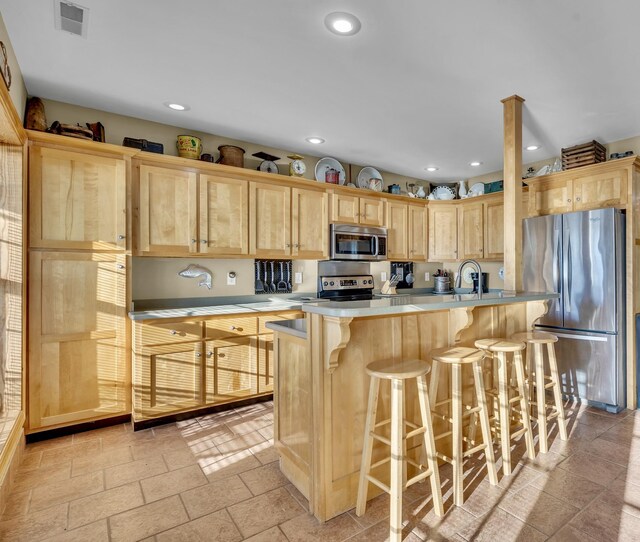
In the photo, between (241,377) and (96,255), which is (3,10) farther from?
(241,377)

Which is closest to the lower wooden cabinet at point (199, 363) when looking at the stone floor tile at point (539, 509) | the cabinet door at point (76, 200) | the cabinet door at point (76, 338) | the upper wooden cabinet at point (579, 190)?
the cabinet door at point (76, 338)

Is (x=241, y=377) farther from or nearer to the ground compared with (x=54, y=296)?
nearer to the ground

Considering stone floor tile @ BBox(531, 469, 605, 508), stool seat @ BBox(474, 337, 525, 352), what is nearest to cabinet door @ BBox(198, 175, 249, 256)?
stool seat @ BBox(474, 337, 525, 352)

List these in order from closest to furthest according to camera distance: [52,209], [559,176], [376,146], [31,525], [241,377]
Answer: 1. [31,525]
2. [52,209]
3. [241,377]
4. [559,176]
5. [376,146]

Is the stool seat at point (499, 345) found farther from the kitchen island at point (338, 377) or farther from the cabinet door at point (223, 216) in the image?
the cabinet door at point (223, 216)

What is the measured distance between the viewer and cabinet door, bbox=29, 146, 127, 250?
2521 millimetres

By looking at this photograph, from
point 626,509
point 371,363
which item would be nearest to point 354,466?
point 371,363

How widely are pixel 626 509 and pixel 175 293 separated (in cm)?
348

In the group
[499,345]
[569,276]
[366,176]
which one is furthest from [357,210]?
[499,345]

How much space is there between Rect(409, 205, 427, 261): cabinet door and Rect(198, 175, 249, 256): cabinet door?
2.39m

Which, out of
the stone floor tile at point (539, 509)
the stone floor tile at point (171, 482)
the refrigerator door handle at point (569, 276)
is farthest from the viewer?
the refrigerator door handle at point (569, 276)

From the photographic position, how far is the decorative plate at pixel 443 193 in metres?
5.12

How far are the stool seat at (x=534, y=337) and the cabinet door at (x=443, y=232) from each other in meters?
2.42

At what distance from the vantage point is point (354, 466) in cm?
187
